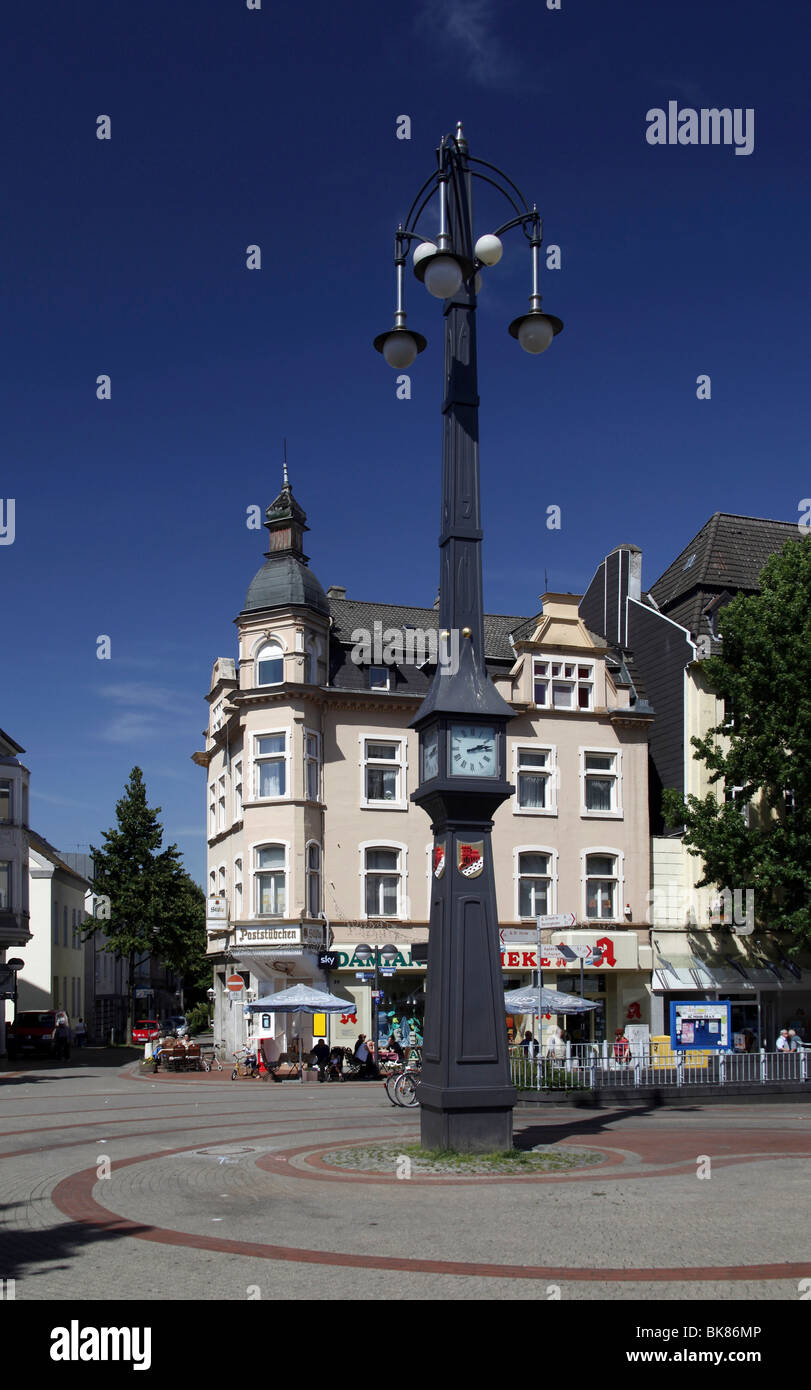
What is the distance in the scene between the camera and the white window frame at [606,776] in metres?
42.1

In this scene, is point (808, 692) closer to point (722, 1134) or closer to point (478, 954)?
point (722, 1134)

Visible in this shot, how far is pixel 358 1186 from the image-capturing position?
533 inches

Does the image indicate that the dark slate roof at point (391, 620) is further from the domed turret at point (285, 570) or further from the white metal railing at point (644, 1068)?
the white metal railing at point (644, 1068)

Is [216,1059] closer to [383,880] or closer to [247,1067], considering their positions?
[247,1067]

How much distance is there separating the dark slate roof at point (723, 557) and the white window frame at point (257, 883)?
50.8ft

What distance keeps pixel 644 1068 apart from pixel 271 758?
56.1 ft

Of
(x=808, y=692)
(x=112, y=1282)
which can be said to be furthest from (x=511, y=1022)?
(x=112, y=1282)

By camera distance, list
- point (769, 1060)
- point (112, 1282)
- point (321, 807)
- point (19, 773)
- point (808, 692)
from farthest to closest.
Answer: point (19, 773)
point (321, 807)
point (808, 692)
point (769, 1060)
point (112, 1282)

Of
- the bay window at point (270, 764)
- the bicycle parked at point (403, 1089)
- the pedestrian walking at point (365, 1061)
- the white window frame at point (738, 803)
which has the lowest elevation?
the pedestrian walking at point (365, 1061)

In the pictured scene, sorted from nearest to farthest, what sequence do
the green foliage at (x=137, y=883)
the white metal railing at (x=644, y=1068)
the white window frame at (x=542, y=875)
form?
the white metal railing at (x=644, y=1068)
the white window frame at (x=542, y=875)
the green foliage at (x=137, y=883)

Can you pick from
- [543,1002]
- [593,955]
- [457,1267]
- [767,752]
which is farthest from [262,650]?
[457,1267]

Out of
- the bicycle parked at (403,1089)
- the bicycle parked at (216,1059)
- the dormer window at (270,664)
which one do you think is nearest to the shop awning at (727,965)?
the bicycle parked at (216,1059)

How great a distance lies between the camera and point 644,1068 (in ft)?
86.2

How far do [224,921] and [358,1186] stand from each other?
1218 inches
